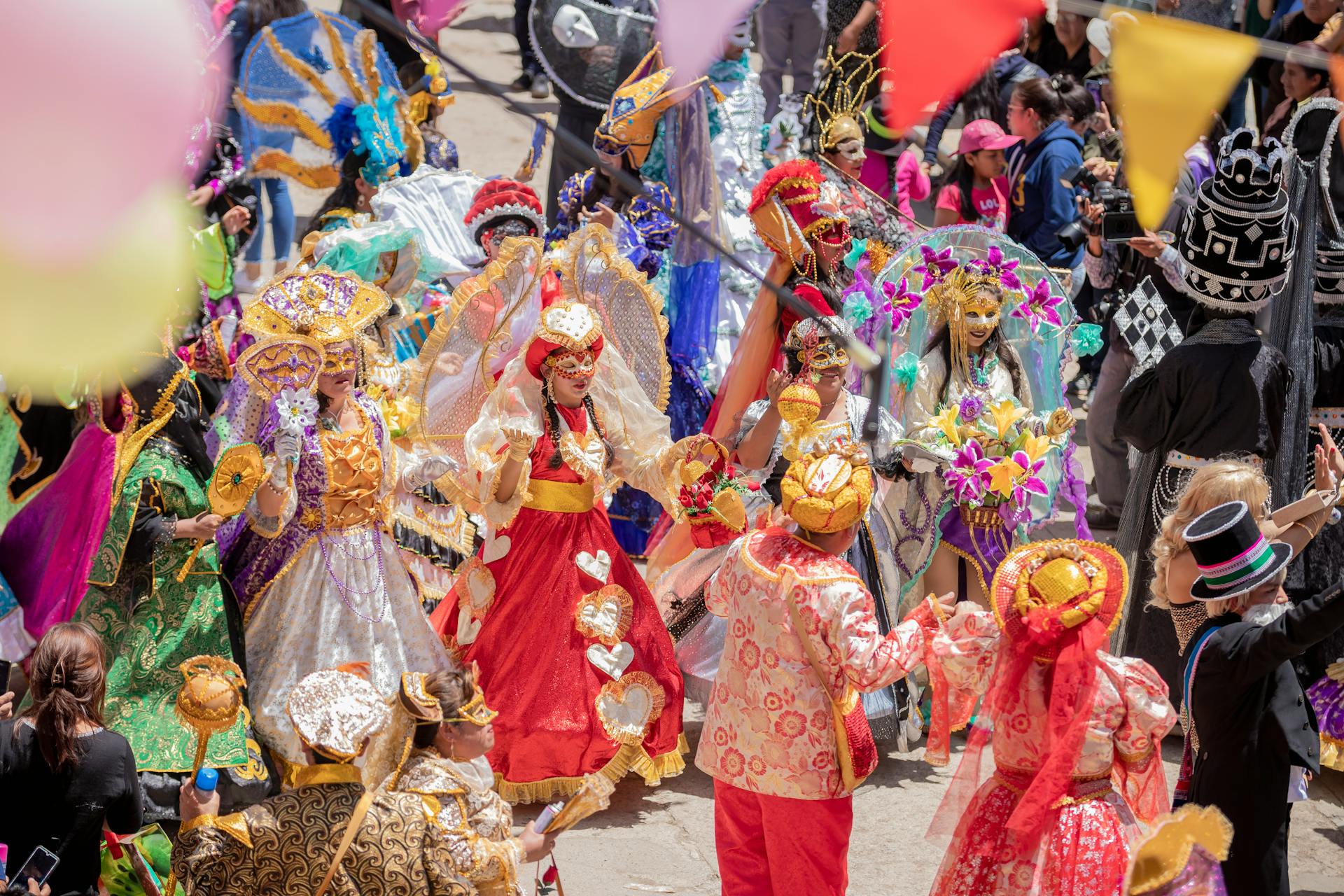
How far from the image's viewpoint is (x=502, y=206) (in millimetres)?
6684

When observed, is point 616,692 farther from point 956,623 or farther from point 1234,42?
point 1234,42

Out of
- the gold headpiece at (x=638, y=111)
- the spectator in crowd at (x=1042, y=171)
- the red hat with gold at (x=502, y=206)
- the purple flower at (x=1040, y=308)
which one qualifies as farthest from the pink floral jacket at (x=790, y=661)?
the spectator in crowd at (x=1042, y=171)

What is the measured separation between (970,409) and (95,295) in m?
3.87

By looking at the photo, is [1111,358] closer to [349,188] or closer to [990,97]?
[990,97]

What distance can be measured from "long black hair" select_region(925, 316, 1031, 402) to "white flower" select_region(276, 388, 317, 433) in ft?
7.51

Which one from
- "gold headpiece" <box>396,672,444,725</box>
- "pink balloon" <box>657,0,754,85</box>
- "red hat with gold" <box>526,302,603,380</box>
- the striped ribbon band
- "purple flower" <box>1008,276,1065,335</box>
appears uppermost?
"pink balloon" <box>657,0,754,85</box>

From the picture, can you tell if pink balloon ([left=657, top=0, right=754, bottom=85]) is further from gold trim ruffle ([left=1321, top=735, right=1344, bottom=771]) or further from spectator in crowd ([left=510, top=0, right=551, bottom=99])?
spectator in crowd ([left=510, top=0, right=551, bottom=99])

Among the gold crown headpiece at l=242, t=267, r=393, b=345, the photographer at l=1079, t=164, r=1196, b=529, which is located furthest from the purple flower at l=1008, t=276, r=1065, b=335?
the gold crown headpiece at l=242, t=267, r=393, b=345

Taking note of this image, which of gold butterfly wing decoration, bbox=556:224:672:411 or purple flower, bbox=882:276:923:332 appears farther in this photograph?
purple flower, bbox=882:276:923:332

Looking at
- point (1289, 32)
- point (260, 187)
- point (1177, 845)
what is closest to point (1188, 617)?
point (1177, 845)

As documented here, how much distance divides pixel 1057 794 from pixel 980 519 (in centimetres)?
232

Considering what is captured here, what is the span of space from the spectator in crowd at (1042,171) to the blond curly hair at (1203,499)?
4.97 meters

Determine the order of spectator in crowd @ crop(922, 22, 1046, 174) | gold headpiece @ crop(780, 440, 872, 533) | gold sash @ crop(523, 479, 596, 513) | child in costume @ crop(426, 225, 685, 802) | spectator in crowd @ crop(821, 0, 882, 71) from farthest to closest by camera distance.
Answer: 1. spectator in crowd @ crop(922, 22, 1046, 174)
2. spectator in crowd @ crop(821, 0, 882, 71)
3. gold sash @ crop(523, 479, 596, 513)
4. child in costume @ crop(426, 225, 685, 802)
5. gold headpiece @ crop(780, 440, 872, 533)

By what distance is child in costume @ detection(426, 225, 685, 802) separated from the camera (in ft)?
17.5
